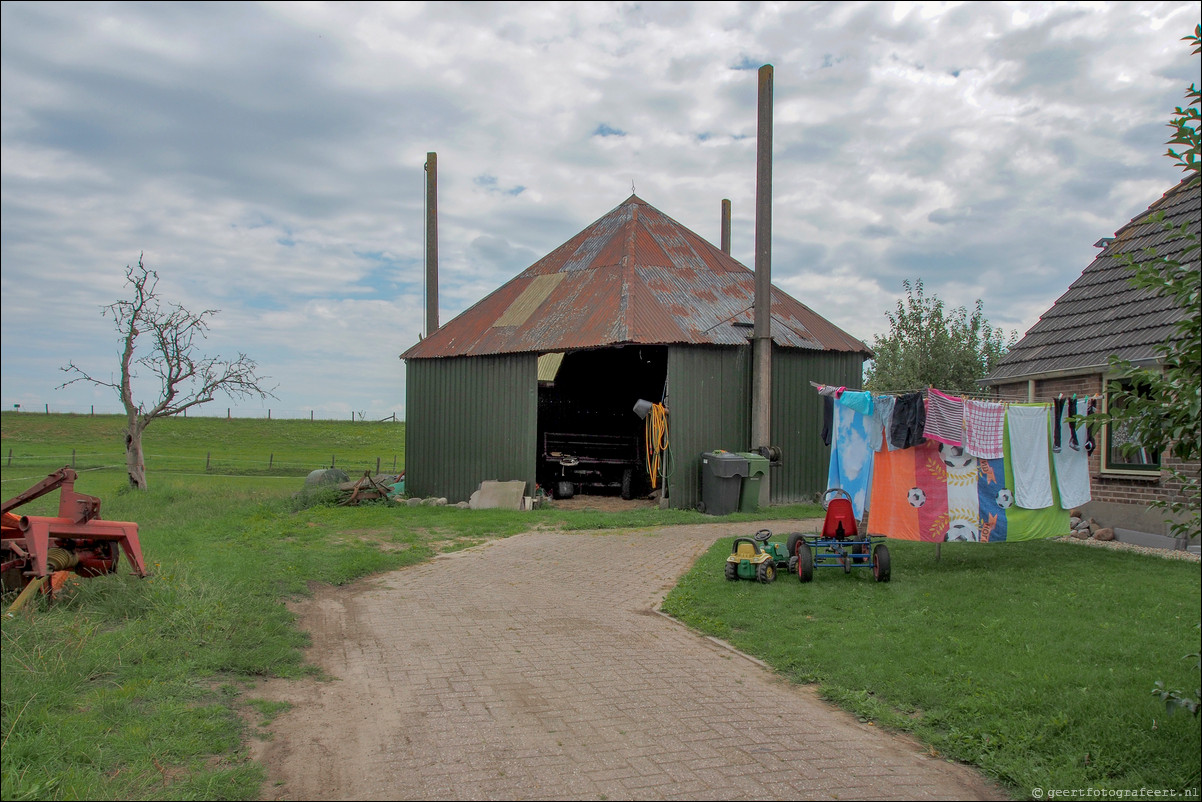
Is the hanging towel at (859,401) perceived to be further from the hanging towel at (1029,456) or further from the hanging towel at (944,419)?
the hanging towel at (1029,456)

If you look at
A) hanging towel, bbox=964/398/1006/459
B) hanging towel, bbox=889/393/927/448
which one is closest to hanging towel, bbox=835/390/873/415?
hanging towel, bbox=889/393/927/448

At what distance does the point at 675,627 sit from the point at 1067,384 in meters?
8.47

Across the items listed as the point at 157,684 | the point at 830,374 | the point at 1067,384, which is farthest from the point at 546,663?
the point at 830,374

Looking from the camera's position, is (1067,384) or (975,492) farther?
(1067,384)

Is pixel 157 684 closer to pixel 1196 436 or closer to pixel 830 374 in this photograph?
pixel 1196 436

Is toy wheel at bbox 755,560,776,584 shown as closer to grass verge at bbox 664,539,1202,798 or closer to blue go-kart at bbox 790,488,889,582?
grass verge at bbox 664,539,1202,798

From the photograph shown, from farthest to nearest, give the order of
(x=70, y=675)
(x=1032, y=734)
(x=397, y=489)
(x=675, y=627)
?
1. (x=397, y=489)
2. (x=675, y=627)
3. (x=70, y=675)
4. (x=1032, y=734)

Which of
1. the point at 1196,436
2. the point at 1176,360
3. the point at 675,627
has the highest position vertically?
the point at 1176,360

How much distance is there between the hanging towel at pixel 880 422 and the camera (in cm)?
961

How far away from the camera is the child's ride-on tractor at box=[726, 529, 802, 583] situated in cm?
918

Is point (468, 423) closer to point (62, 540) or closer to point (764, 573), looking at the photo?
point (764, 573)

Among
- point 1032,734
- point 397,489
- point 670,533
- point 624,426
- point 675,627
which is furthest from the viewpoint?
point 624,426

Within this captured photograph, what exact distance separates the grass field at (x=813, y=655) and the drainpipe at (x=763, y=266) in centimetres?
594

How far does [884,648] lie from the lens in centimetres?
653
